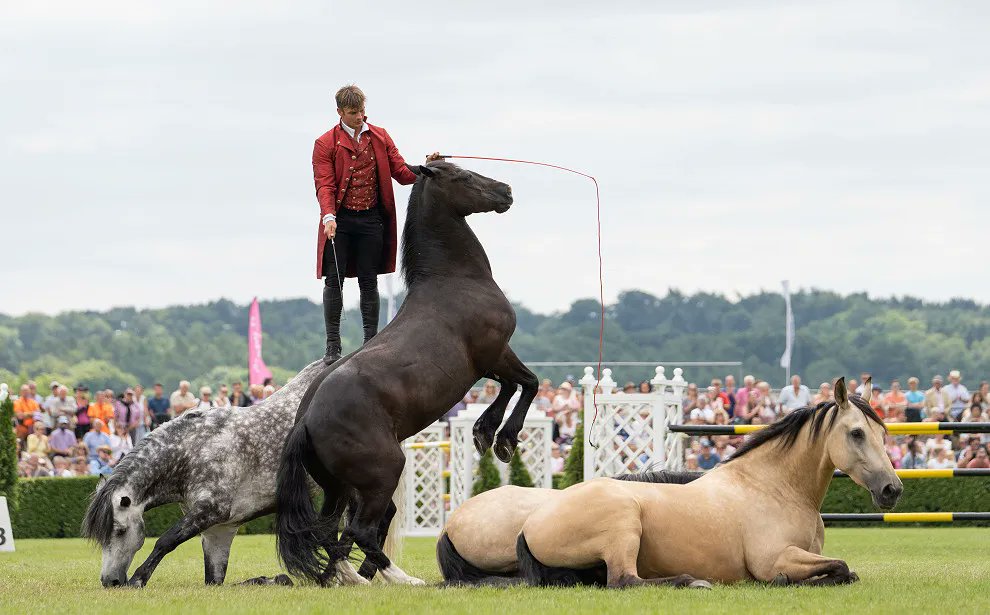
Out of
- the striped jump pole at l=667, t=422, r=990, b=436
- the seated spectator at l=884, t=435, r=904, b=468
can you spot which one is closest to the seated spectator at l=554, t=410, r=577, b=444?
the seated spectator at l=884, t=435, r=904, b=468

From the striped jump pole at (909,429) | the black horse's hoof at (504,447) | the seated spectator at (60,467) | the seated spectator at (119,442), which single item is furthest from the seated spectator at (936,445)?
the seated spectator at (60,467)

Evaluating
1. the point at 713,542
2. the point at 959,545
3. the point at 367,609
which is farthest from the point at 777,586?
the point at 959,545

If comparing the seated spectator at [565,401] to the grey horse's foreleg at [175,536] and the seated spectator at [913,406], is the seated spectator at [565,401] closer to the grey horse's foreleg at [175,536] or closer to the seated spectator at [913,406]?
A: the seated spectator at [913,406]

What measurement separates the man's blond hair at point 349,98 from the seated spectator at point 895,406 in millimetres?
11732

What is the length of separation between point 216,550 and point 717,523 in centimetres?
364

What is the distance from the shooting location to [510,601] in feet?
23.1

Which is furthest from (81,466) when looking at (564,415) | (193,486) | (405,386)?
(405,386)

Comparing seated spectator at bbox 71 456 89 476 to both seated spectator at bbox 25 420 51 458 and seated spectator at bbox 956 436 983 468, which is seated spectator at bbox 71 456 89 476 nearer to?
seated spectator at bbox 25 420 51 458

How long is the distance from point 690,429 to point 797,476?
12.3ft

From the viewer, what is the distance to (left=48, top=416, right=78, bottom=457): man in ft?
73.3

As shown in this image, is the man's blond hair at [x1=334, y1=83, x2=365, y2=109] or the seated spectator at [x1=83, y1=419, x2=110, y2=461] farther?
the seated spectator at [x1=83, y1=419, x2=110, y2=461]

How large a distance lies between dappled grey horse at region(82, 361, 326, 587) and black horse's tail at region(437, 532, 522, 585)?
1435 millimetres

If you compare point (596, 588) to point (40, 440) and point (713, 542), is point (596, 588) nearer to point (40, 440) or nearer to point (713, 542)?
point (713, 542)

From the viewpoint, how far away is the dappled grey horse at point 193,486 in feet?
29.9
